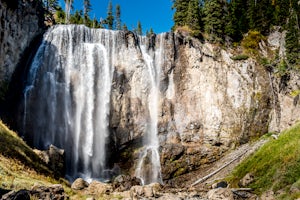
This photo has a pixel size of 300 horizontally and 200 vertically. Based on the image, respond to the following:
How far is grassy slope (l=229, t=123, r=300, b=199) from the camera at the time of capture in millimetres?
22594

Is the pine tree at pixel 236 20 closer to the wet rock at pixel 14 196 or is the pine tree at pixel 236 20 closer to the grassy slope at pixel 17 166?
the grassy slope at pixel 17 166

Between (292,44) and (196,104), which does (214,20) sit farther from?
(196,104)

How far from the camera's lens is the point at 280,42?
55156mm

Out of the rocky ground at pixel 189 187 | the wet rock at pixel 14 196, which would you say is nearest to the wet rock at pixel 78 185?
the rocky ground at pixel 189 187

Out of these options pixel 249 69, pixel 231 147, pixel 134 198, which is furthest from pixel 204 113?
pixel 134 198

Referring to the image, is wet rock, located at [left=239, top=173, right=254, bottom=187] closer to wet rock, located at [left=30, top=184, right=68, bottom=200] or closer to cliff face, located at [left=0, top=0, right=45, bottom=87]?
wet rock, located at [left=30, top=184, right=68, bottom=200]

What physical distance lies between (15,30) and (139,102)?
1896 cm

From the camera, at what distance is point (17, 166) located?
23.7 meters

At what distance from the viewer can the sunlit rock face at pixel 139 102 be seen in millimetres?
45156

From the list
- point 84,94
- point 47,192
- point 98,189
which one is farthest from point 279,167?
point 84,94

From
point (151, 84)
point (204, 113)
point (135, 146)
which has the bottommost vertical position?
point (135, 146)

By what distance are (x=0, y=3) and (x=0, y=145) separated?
23.8 m

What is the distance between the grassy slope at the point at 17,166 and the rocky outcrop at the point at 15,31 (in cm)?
1561

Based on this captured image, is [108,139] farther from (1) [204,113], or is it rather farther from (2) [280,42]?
(2) [280,42]
